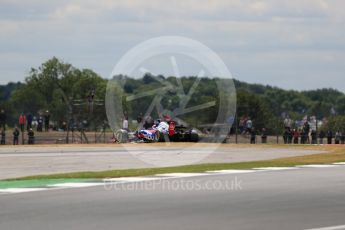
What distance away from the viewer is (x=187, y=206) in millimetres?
13508

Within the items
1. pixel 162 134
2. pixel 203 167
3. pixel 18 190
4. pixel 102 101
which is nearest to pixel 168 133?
pixel 162 134

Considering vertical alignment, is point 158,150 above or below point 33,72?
below

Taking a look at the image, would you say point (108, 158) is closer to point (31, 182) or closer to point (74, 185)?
point (31, 182)

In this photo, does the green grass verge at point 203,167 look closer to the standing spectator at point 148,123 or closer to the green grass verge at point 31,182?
the green grass verge at point 31,182

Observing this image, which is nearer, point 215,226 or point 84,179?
point 215,226

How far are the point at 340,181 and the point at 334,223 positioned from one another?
6.62 meters

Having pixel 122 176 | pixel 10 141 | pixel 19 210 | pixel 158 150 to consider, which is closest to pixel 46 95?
pixel 10 141

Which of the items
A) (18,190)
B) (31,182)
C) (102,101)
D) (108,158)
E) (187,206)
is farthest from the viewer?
(102,101)

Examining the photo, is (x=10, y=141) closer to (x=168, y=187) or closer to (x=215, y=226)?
(x=168, y=187)

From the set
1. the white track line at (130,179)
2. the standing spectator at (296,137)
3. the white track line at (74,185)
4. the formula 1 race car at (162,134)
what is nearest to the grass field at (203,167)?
the white track line at (130,179)

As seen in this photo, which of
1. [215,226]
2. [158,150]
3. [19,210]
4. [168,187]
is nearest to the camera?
[215,226]

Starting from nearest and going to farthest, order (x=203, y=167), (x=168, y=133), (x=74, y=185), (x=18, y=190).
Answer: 1. (x=18, y=190)
2. (x=74, y=185)
3. (x=203, y=167)
4. (x=168, y=133)

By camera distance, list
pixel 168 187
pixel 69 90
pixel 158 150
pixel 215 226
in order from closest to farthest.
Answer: pixel 215 226
pixel 168 187
pixel 158 150
pixel 69 90

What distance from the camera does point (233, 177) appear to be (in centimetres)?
1934
